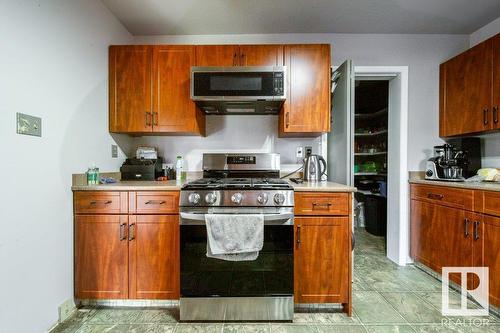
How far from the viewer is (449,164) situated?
2.27m

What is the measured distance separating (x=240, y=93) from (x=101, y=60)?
1.26 meters

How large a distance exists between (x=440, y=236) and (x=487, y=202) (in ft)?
1.89

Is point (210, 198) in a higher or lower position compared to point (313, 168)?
lower

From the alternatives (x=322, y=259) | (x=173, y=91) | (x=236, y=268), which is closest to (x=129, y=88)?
(x=173, y=91)

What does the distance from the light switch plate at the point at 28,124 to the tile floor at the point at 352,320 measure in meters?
1.29

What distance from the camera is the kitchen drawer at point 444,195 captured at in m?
1.92

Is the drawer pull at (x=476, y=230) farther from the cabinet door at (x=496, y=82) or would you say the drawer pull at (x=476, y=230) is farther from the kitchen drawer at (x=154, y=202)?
the kitchen drawer at (x=154, y=202)

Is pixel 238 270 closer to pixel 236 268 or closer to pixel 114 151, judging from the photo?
pixel 236 268

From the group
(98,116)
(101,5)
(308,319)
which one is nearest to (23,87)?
(98,116)

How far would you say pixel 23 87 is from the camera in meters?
1.39

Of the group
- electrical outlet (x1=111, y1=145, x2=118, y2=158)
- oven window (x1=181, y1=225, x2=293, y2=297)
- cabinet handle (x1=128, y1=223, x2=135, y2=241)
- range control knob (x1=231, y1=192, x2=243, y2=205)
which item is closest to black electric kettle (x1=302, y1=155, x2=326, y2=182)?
oven window (x1=181, y1=225, x2=293, y2=297)

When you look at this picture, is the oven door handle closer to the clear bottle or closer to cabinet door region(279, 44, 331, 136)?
the clear bottle

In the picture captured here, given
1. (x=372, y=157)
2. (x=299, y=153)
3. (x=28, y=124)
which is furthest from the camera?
(x=372, y=157)
